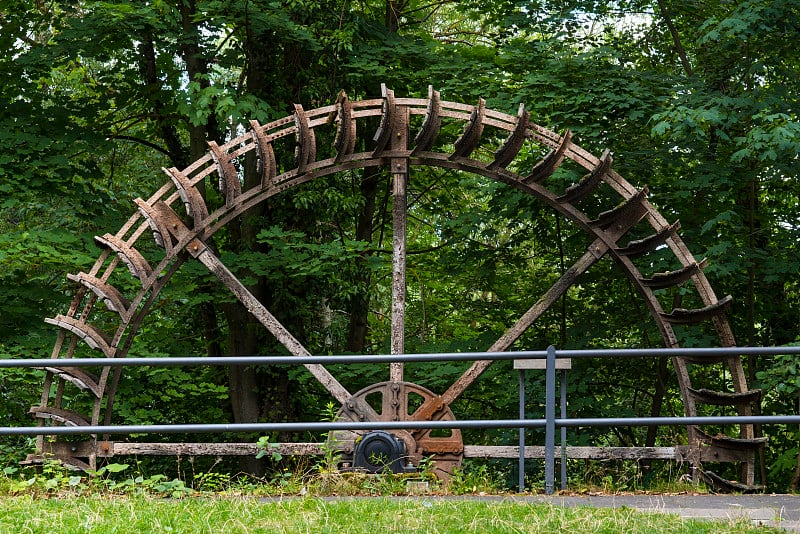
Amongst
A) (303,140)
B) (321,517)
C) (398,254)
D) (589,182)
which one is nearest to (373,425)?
(321,517)

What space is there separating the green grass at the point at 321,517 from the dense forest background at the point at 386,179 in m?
5.32

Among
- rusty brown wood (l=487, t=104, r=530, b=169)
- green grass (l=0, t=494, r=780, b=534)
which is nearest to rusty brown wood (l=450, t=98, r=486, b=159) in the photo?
rusty brown wood (l=487, t=104, r=530, b=169)

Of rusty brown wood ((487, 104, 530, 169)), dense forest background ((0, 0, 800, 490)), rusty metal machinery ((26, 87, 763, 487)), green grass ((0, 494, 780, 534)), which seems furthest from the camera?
dense forest background ((0, 0, 800, 490))

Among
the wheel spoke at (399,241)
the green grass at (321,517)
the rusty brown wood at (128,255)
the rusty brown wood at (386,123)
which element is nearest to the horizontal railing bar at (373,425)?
the green grass at (321,517)

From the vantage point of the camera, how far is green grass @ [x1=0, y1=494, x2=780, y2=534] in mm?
4773

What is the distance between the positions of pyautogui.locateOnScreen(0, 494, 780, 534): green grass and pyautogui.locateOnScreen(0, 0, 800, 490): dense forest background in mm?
5319

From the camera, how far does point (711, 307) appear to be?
9.55 metres

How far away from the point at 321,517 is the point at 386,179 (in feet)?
32.5

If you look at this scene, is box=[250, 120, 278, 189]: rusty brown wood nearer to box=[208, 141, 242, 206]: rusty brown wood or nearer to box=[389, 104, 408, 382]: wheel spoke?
box=[208, 141, 242, 206]: rusty brown wood

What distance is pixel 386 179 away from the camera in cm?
1459

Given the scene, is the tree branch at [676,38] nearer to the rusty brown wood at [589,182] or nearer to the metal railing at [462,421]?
the rusty brown wood at [589,182]

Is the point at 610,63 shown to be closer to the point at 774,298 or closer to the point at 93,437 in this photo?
the point at 774,298

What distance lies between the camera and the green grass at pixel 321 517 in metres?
4.77

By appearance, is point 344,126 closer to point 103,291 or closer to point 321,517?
point 103,291
